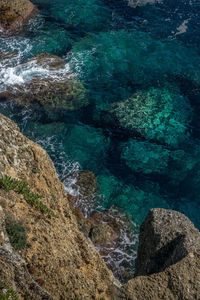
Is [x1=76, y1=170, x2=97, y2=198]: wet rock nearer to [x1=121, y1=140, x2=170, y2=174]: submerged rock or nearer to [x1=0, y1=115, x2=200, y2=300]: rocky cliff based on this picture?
[x1=121, y1=140, x2=170, y2=174]: submerged rock

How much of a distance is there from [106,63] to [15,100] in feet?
33.3

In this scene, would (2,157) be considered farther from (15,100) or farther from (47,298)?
(15,100)

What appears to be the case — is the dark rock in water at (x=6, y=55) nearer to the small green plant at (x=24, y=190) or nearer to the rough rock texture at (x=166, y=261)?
the small green plant at (x=24, y=190)

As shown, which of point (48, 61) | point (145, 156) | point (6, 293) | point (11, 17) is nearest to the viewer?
point (6, 293)

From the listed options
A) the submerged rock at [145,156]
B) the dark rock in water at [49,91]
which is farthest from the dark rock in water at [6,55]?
the submerged rock at [145,156]

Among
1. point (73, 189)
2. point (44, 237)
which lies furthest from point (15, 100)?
point (44, 237)

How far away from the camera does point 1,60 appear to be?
29719 millimetres

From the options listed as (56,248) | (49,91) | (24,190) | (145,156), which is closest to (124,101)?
(145,156)

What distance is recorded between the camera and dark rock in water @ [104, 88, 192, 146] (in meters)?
25.2

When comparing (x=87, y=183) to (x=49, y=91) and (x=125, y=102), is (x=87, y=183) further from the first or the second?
(x=49, y=91)

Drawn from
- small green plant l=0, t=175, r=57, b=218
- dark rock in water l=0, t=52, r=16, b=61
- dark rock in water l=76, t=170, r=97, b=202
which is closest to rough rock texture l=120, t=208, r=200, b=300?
small green plant l=0, t=175, r=57, b=218

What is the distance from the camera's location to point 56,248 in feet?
35.3

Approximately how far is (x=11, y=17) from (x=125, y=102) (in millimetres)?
17678

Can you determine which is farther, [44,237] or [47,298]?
[44,237]
